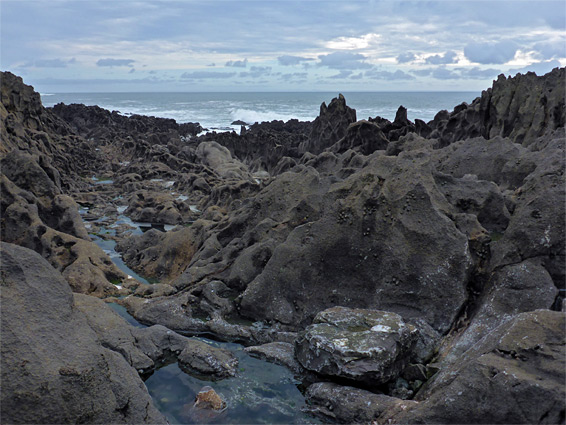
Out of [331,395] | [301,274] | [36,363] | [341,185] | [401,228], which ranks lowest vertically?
[331,395]

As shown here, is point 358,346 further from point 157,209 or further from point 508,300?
point 157,209

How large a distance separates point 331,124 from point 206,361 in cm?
2971

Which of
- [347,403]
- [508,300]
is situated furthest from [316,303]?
[508,300]

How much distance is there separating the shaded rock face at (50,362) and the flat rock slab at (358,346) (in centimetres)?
256

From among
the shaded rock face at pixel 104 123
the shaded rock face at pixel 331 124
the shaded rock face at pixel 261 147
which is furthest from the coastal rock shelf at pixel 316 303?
the shaded rock face at pixel 104 123

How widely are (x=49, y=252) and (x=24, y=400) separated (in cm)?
879

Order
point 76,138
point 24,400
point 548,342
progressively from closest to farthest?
point 24,400 → point 548,342 → point 76,138

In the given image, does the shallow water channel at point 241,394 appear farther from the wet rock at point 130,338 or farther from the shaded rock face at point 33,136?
the shaded rock face at point 33,136

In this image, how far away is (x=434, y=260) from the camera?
26.3 ft

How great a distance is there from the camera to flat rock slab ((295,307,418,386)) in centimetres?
630

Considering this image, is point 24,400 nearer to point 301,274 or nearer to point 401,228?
point 301,274

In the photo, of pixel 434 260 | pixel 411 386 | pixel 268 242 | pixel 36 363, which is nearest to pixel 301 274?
pixel 268 242

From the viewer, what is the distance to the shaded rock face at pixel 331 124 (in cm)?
3422

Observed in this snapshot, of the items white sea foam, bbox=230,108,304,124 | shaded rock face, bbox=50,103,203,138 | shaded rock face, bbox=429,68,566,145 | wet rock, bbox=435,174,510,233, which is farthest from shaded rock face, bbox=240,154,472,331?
white sea foam, bbox=230,108,304,124
